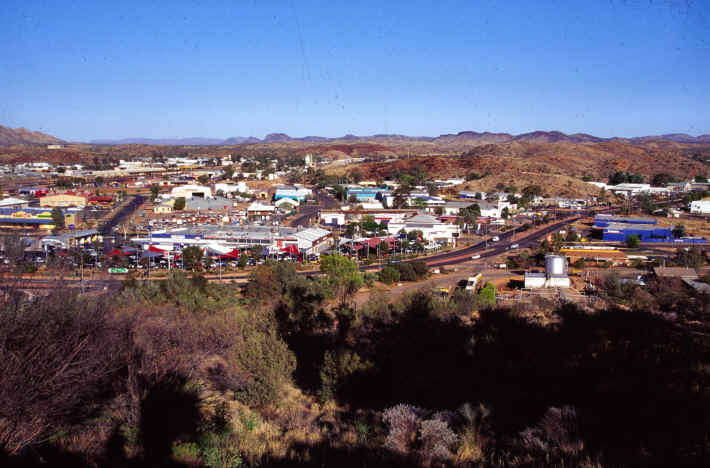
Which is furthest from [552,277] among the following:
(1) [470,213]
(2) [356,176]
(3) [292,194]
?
(2) [356,176]

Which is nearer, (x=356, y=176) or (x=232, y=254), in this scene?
(x=232, y=254)

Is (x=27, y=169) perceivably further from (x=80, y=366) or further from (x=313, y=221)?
(x=80, y=366)

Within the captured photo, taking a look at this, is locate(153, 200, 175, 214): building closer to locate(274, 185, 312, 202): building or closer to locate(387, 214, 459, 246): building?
locate(274, 185, 312, 202): building

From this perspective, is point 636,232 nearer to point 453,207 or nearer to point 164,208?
point 453,207

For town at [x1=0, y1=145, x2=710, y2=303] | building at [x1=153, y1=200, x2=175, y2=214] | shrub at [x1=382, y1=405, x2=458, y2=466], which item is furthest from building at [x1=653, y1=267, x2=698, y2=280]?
building at [x1=153, y1=200, x2=175, y2=214]

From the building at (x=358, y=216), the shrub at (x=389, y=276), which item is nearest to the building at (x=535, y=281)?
the shrub at (x=389, y=276)

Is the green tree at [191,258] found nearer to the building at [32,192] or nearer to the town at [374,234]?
the town at [374,234]
